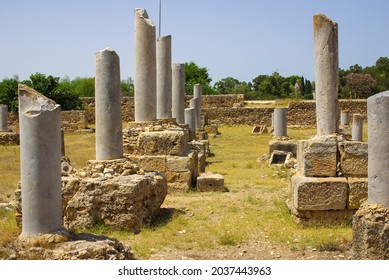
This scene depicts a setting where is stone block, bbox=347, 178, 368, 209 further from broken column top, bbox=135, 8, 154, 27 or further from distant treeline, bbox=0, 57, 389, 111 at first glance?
distant treeline, bbox=0, 57, 389, 111

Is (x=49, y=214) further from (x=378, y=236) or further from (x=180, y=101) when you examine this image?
(x=180, y=101)

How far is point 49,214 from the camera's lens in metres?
5.40

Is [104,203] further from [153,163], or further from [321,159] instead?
[321,159]

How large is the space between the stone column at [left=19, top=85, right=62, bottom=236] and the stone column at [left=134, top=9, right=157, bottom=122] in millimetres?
6741

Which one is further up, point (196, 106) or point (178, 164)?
point (196, 106)

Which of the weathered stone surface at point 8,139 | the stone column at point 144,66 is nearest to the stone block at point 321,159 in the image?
the stone column at point 144,66

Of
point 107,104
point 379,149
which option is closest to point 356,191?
point 379,149

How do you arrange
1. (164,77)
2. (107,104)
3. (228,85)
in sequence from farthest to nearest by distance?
(228,85)
(164,77)
(107,104)

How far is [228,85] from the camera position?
8794 cm

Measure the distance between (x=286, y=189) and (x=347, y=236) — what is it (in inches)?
169

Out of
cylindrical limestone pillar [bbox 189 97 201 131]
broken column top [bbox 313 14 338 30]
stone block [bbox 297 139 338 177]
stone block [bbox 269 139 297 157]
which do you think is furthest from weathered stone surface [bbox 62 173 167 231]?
cylindrical limestone pillar [bbox 189 97 201 131]

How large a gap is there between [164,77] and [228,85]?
73708 mm

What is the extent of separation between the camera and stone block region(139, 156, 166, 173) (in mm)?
11195
